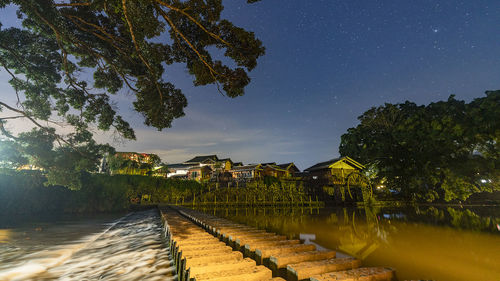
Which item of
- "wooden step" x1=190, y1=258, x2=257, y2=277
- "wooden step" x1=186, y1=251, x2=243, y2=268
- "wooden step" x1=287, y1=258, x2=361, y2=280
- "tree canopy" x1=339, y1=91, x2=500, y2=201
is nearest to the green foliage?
"tree canopy" x1=339, y1=91, x2=500, y2=201

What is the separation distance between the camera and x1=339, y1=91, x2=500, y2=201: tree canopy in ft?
41.7

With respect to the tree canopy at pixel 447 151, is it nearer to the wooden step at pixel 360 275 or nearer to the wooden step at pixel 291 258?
the wooden step at pixel 360 275

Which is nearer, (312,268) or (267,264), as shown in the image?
(312,268)

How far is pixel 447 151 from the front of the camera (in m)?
15.7

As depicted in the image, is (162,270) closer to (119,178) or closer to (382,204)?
(119,178)

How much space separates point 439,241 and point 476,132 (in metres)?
13.1

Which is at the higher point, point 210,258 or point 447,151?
point 447,151

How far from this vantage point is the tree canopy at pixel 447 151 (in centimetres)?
1271

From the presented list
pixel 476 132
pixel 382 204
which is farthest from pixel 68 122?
pixel 382 204

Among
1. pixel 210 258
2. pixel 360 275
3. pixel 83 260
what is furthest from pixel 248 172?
pixel 360 275

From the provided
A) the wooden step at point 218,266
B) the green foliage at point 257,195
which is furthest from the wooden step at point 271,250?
the green foliage at point 257,195

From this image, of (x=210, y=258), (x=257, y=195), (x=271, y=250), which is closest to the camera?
(x=210, y=258)

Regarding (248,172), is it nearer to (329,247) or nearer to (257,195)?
(257,195)

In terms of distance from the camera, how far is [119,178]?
2075cm
